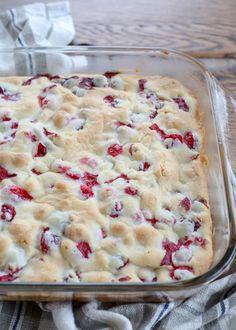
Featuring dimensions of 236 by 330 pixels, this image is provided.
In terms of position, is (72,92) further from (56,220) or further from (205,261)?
(205,261)

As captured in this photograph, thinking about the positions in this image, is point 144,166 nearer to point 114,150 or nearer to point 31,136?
point 114,150

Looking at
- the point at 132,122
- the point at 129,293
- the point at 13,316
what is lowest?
the point at 13,316

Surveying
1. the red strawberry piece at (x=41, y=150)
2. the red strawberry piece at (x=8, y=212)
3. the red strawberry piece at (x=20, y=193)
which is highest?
the red strawberry piece at (x=41, y=150)

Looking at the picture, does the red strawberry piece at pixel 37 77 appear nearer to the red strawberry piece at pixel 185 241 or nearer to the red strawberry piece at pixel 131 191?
the red strawberry piece at pixel 131 191

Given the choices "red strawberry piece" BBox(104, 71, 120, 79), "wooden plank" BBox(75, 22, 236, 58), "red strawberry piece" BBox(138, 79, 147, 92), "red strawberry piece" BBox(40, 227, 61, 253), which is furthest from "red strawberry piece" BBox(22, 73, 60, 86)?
"red strawberry piece" BBox(40, 227, 61, 253)

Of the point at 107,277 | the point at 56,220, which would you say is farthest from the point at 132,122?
the point at 107,277

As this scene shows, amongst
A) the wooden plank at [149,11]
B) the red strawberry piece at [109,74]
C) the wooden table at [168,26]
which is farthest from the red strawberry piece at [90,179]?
the wooden plank at [149,11]

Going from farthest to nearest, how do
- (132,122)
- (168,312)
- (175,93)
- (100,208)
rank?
(175,93) < (132,122) < (100,208) < (168,312)

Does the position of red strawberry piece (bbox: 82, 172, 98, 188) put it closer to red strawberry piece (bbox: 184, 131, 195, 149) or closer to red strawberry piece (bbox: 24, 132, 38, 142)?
red strawberry piece (bbox: 24, 132, 38, 142)
